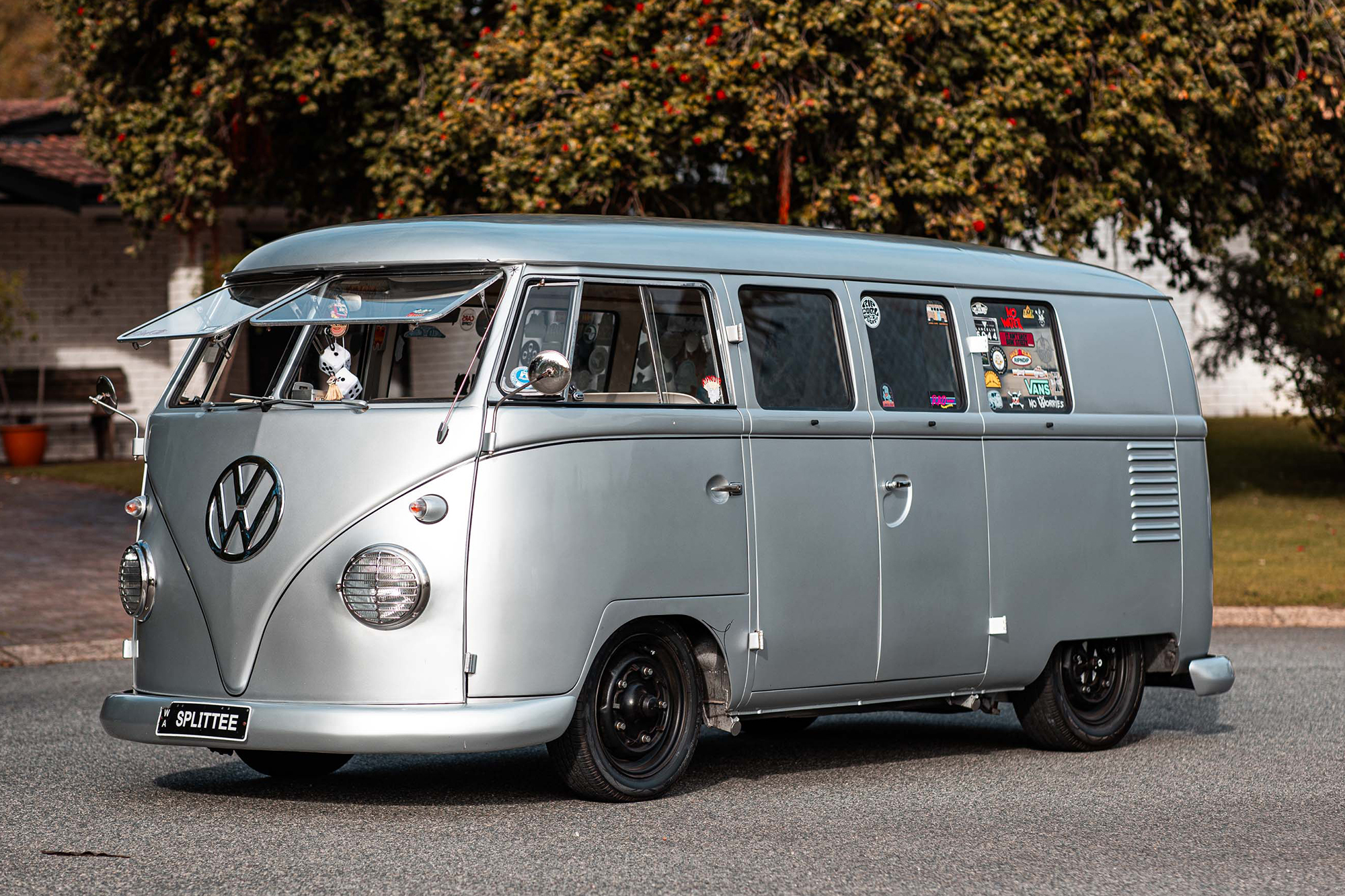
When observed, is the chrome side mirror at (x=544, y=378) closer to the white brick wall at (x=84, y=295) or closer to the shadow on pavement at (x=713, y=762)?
the shadow on pavement at (x=713, y=762)

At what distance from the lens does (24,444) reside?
25953 millimetres

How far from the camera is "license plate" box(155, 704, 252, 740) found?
683 centimetres

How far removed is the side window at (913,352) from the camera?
8.12 m

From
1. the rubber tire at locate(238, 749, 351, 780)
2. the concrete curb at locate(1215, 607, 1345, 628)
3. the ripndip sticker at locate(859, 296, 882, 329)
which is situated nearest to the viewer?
the rubber tire at locate(238, 749, 351, 780)

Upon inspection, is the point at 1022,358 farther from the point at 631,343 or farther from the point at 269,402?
the point at 269,402

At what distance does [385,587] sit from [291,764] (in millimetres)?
1546

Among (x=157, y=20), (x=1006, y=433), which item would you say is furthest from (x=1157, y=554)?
(x=157, y=20)

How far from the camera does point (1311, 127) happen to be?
18.8 m

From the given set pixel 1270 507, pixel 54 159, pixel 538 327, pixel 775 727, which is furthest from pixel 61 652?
pixel 54 159

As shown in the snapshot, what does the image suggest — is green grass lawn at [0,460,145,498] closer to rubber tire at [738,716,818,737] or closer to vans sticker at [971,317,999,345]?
rubber tire at [738,716,818,737]

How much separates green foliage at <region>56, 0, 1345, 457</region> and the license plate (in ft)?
30.7

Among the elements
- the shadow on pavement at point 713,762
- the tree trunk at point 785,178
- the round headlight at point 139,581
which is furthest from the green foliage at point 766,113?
the round headlight at point 139,581

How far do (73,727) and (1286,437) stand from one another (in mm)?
23282

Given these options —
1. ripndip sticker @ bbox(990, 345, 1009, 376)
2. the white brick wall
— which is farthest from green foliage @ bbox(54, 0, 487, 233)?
ripndip sticker @ bbox(990, 345, 1009, 376)
